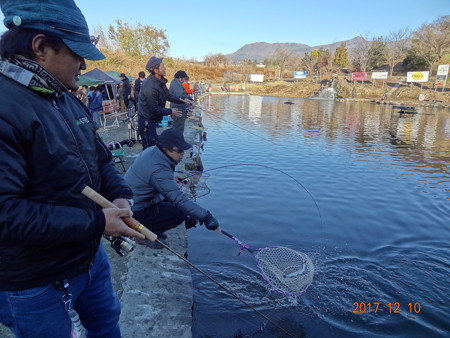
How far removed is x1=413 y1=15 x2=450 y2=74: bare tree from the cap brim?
222ft

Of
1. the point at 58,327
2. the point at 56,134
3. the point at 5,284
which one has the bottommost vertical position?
the point at 58,327

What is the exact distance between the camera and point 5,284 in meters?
1.33

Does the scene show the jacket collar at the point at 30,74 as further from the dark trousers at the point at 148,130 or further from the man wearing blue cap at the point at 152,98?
the dark trousers at the point at 148,130

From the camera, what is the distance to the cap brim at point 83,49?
1.42 m

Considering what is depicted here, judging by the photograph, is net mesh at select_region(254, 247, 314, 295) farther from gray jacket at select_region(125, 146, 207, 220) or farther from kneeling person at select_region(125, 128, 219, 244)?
gray jacket at select_region(125, 146, 207, 220)

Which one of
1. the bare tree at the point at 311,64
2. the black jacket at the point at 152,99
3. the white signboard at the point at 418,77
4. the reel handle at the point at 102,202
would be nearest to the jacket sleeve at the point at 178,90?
the black jacket at the point at 152,99

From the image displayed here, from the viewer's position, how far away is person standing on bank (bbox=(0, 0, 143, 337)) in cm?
121

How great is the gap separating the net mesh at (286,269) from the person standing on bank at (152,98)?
13.0ft

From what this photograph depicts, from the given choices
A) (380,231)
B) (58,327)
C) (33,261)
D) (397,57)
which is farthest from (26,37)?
(397,57)

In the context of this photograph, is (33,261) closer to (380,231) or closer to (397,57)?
(380,231)

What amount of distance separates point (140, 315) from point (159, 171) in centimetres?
172

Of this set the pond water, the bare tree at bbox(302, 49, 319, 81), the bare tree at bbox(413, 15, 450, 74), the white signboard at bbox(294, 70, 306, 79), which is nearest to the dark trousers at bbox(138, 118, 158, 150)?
the pond water

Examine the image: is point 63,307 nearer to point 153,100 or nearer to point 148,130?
point 153,100

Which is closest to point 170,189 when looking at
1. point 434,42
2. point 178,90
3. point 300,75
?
point 178,90
